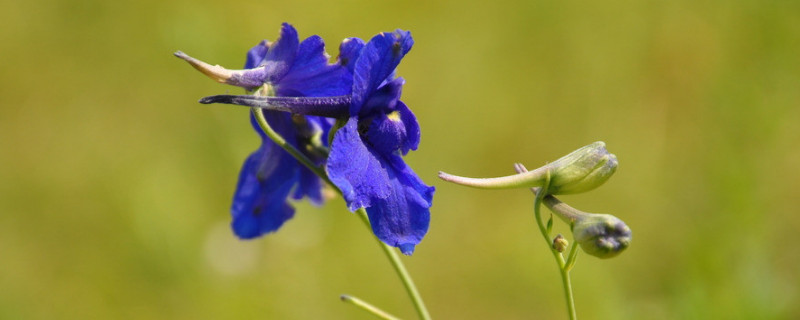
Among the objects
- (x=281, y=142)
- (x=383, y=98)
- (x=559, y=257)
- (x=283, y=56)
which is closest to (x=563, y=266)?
(x=559, y=257)

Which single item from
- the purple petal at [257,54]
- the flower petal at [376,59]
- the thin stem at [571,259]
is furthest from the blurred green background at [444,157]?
the flower petal at [376,59]

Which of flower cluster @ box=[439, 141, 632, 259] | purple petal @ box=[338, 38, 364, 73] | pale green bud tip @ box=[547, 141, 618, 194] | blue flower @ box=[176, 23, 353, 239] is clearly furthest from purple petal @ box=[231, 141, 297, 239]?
pale green bud tip @ box=[547, 141, 618, 194]

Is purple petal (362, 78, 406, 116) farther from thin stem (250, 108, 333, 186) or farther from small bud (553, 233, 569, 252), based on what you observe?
small bud (553, 233, 569, 252)

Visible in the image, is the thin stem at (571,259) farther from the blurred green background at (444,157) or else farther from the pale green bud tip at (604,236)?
the blurred green background at (444,157)

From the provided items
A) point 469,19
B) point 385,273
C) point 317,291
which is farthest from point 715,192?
point 469,19

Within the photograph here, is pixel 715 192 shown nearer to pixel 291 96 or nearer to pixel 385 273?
pixel 385 273

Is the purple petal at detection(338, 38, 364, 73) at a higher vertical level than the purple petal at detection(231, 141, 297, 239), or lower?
higher
